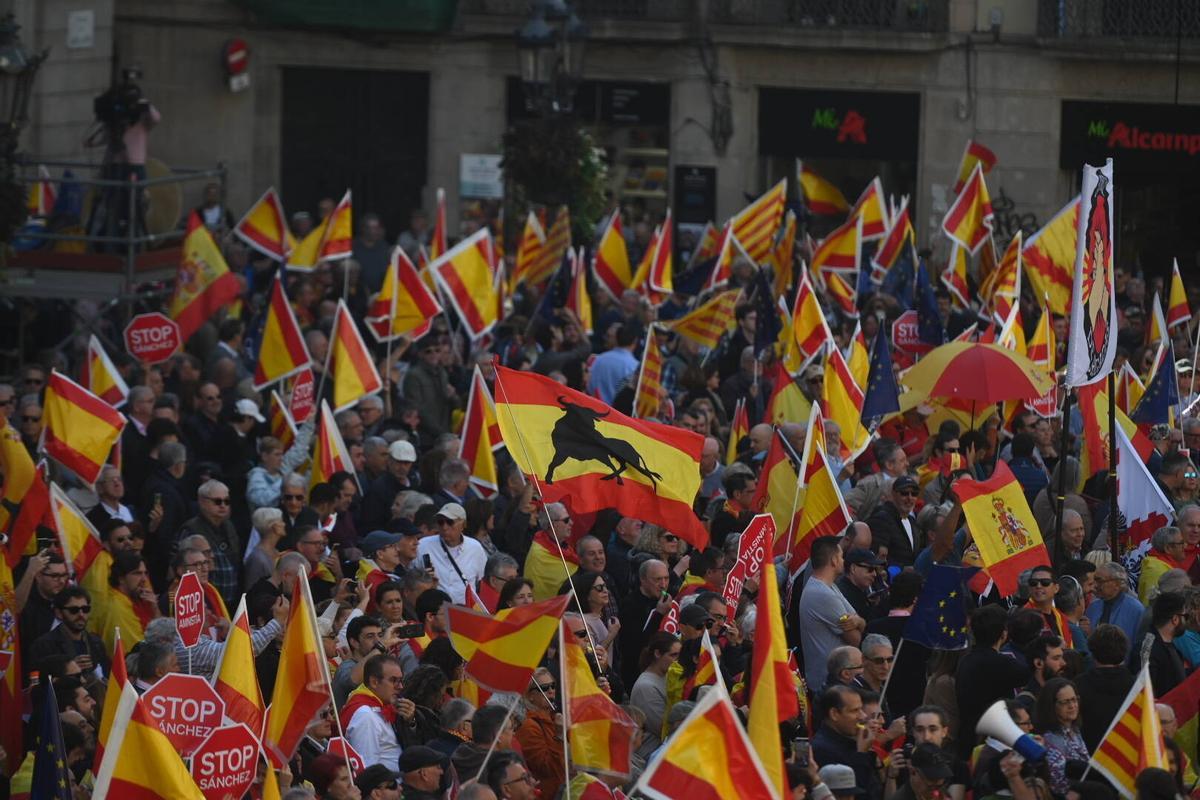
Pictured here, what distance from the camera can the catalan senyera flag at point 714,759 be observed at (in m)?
7.46

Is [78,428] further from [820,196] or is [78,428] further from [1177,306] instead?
[820,196]

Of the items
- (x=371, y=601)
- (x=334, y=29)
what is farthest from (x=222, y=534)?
(x=334, y=29)

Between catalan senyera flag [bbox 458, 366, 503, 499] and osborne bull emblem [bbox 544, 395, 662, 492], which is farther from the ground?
osborne bull emblem [bbox 544, 395, 662, 492]

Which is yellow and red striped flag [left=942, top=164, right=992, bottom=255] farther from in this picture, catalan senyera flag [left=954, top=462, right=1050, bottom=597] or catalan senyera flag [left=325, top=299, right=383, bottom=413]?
catalan senyera flag [left=954, top=462, right=1050, bottom=597]

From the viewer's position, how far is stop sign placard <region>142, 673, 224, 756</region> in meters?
9.03

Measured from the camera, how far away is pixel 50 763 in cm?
891

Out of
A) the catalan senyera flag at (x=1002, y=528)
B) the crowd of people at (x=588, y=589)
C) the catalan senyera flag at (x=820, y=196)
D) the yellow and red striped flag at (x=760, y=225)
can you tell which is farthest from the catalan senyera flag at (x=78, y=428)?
the catalan senyera flag at (x=820, y=196)

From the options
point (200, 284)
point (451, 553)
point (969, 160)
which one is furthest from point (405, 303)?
point (969, 160)

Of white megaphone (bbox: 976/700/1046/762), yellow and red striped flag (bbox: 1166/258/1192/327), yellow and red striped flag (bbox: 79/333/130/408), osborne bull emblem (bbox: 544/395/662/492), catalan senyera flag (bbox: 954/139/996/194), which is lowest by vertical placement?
white megaphone (bbox: 976/700/1046/762)

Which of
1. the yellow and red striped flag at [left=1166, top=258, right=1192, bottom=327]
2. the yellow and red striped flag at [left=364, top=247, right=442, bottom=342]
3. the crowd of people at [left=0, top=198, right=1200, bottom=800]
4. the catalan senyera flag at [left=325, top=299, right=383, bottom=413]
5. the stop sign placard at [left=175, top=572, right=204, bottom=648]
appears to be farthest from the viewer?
the yellow and red striped flag at [left=1166, top=258, right=1192, bottom=327]

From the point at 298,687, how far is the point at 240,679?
0.26m

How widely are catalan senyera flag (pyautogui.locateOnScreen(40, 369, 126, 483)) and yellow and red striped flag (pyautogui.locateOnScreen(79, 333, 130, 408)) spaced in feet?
4.87

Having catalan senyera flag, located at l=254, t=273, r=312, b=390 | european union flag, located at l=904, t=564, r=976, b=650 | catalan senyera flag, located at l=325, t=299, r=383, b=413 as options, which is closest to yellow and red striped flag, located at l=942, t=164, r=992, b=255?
catalan senyera flag, located at l=325, t=299, r=383, b=413

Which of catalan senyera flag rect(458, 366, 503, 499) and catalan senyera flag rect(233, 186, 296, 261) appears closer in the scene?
catalan senyera flag rect(458, 366, 503, 499)
